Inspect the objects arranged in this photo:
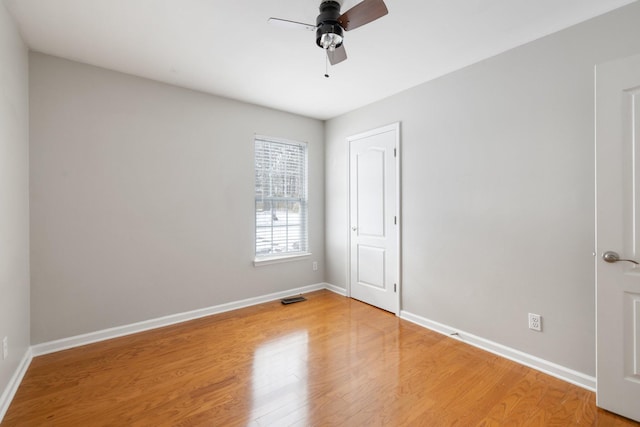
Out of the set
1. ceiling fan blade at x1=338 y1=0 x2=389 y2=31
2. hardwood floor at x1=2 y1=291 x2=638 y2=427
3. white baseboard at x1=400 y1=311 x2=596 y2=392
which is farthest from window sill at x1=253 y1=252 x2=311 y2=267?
ceiling fan blade at x1=338 y1=0 x2=389 y2=31

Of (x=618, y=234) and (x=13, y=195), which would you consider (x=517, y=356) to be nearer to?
(x=618, y=234)

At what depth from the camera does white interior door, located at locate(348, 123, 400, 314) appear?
3424 millimetres

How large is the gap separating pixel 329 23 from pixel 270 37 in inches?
27.4

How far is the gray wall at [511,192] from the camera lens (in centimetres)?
206

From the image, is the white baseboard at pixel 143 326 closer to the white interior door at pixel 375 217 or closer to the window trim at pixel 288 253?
the window trim at pixel 288 253

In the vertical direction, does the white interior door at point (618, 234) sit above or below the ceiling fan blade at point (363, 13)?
below

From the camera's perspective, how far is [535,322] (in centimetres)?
229

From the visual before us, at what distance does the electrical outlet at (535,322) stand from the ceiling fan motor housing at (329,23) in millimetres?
2530

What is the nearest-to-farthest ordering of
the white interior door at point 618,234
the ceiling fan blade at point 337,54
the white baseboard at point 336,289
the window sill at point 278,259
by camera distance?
the white interior door at point 618,234
the ceiling fan blade at point 337,54
the window sill at point 278,259
the white baseboard at point 336,289

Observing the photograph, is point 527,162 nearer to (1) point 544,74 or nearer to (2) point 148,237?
(1) point 544,74

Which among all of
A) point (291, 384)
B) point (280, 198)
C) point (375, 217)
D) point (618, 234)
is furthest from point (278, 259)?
point (618, 234)

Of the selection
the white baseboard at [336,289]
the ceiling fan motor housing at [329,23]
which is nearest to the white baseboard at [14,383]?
the ceiling fan motor housing at [329,23]

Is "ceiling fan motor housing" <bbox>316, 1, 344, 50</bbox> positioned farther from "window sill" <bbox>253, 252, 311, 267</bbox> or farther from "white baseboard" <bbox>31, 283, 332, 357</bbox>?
"white baseboard" <bbox>31, 283, 332, 357</bbox>

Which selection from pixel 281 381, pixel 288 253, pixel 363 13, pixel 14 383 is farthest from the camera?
pixel 288 253
